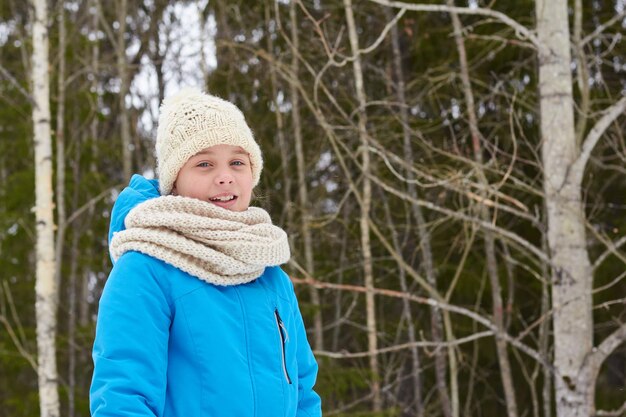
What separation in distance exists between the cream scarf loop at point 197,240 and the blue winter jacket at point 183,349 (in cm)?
3

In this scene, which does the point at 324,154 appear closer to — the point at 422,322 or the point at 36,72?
the point at 422,322

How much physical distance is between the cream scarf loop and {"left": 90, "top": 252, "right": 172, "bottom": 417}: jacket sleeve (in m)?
0.06

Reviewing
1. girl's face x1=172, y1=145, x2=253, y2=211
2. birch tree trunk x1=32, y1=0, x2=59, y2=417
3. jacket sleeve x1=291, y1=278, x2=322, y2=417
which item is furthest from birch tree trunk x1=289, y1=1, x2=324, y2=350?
girl's face x1=172, y1=145, x2=253, y2=211

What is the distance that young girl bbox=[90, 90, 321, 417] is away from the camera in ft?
5.96

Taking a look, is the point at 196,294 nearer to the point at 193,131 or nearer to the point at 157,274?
the point at 157,274

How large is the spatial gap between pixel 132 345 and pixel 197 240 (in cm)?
30

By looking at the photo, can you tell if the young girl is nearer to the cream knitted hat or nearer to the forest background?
the cream knitted hat

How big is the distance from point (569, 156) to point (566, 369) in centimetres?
121

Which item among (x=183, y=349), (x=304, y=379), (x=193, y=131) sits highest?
(x=193, y=131)

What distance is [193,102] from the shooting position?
2174 mm

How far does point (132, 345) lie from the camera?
1797 mm

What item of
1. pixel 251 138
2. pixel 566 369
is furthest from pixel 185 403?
pixel 566 369

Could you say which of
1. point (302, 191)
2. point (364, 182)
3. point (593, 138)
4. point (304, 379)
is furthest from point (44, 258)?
point (304, 379)

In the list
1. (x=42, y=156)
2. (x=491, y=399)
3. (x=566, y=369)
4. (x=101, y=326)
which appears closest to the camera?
(x=101, y=326)
